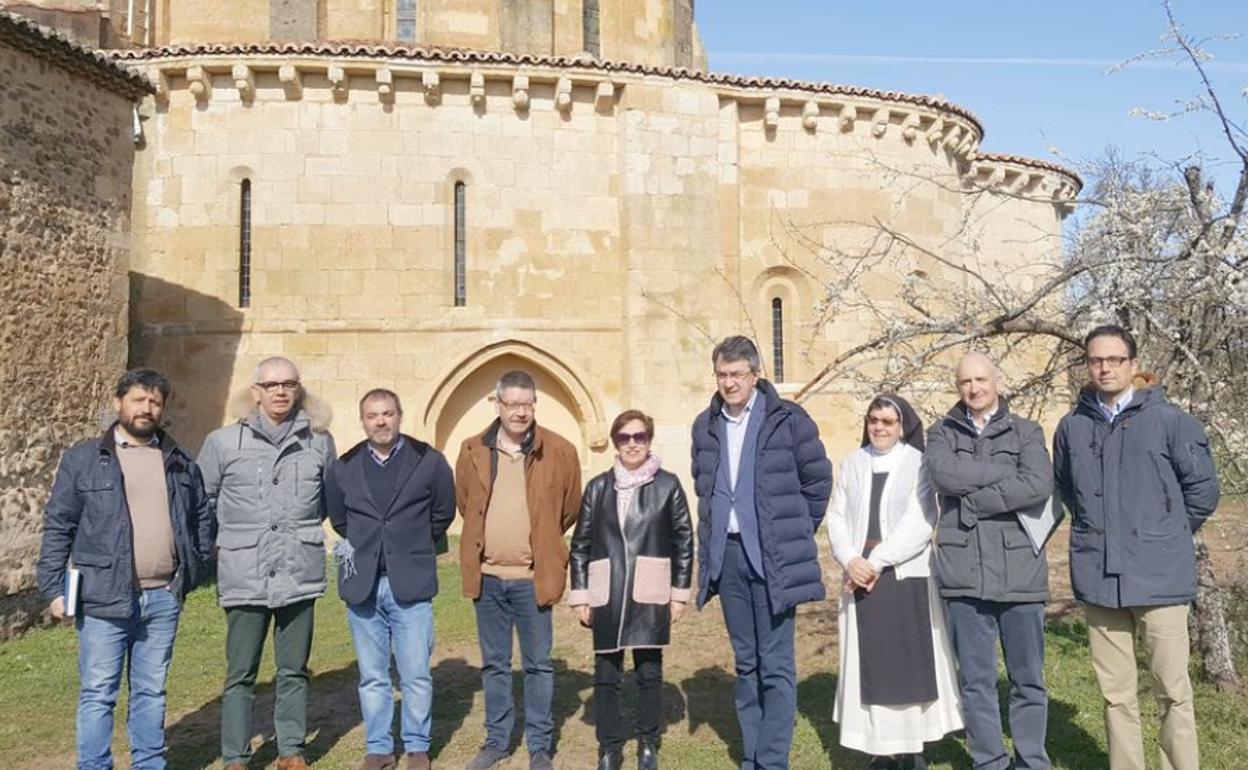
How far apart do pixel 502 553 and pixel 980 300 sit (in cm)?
390

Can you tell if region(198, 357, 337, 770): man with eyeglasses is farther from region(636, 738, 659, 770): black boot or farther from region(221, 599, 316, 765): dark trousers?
region(636, 738, 659, 770): black boot

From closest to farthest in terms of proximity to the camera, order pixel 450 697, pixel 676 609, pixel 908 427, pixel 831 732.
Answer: pixel 908 427
pixel 676 609
pixel 831 732
pixel 450 697

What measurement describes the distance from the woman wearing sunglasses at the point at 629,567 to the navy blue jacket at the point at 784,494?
18cm

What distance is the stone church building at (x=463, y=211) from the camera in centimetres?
→ 1189

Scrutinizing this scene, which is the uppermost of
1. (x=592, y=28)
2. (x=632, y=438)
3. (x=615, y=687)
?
(x=592, y=28)

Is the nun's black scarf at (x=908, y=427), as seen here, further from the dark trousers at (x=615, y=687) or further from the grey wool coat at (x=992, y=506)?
the dark trousers at (x=615, y=687)

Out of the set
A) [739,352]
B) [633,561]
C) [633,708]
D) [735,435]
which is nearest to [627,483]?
[633,561]

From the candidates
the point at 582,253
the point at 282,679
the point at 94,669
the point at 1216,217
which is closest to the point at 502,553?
the point at 282,679

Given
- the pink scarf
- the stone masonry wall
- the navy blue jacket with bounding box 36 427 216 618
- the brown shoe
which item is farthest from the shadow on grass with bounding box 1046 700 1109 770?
the stone masonry wall

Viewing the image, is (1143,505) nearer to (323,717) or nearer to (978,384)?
(978,384)

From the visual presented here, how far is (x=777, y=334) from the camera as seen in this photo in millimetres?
13969

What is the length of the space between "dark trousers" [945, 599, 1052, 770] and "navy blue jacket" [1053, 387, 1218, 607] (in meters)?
0.32

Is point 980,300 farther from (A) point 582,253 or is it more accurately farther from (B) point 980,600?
(A) point 582,253

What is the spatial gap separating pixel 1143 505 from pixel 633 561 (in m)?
2.30
